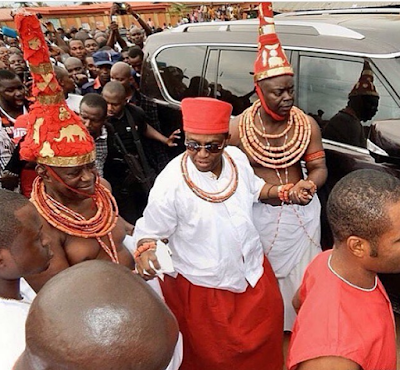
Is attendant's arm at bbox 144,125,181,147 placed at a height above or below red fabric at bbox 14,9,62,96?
below

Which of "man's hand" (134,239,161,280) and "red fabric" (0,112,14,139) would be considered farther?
"red fabric" (0,112,14,139)

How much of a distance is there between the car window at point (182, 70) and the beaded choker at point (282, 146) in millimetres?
1110

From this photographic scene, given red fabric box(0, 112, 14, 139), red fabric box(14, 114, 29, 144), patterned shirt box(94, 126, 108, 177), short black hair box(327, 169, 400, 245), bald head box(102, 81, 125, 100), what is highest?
short black hair box(327, 169, 400, 245)

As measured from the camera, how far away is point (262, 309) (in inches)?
91.5

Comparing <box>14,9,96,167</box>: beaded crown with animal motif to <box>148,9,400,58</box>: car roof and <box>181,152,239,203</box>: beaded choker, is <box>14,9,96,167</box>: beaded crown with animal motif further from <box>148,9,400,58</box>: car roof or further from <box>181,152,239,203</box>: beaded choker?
<box>148,9,400,58</box>: car roof

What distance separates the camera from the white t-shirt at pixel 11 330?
1.12 metres

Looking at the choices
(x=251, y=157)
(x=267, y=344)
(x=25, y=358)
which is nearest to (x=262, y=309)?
(x=267, y=344)

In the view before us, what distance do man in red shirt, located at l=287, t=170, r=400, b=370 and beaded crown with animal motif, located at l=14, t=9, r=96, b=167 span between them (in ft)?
3.65

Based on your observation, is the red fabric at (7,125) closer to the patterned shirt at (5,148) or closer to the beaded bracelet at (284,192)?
the patterned shirt at (5,148)

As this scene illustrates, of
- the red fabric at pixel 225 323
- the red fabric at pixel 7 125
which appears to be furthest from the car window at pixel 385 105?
the red fabric at pixel 7 125

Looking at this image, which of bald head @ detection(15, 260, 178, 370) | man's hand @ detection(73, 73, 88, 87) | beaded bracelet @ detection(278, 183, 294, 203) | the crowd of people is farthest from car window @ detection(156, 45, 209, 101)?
bald head @ detection(15, 260, 178, 370)

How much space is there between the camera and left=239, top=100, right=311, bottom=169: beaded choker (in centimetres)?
264

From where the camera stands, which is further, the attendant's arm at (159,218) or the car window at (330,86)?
the car window at (330,86)

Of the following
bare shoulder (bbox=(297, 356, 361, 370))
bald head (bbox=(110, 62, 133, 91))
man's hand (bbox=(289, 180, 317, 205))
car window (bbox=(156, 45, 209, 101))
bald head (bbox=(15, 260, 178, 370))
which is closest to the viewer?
bald head (bbox=(15, 260, 178, 370))
